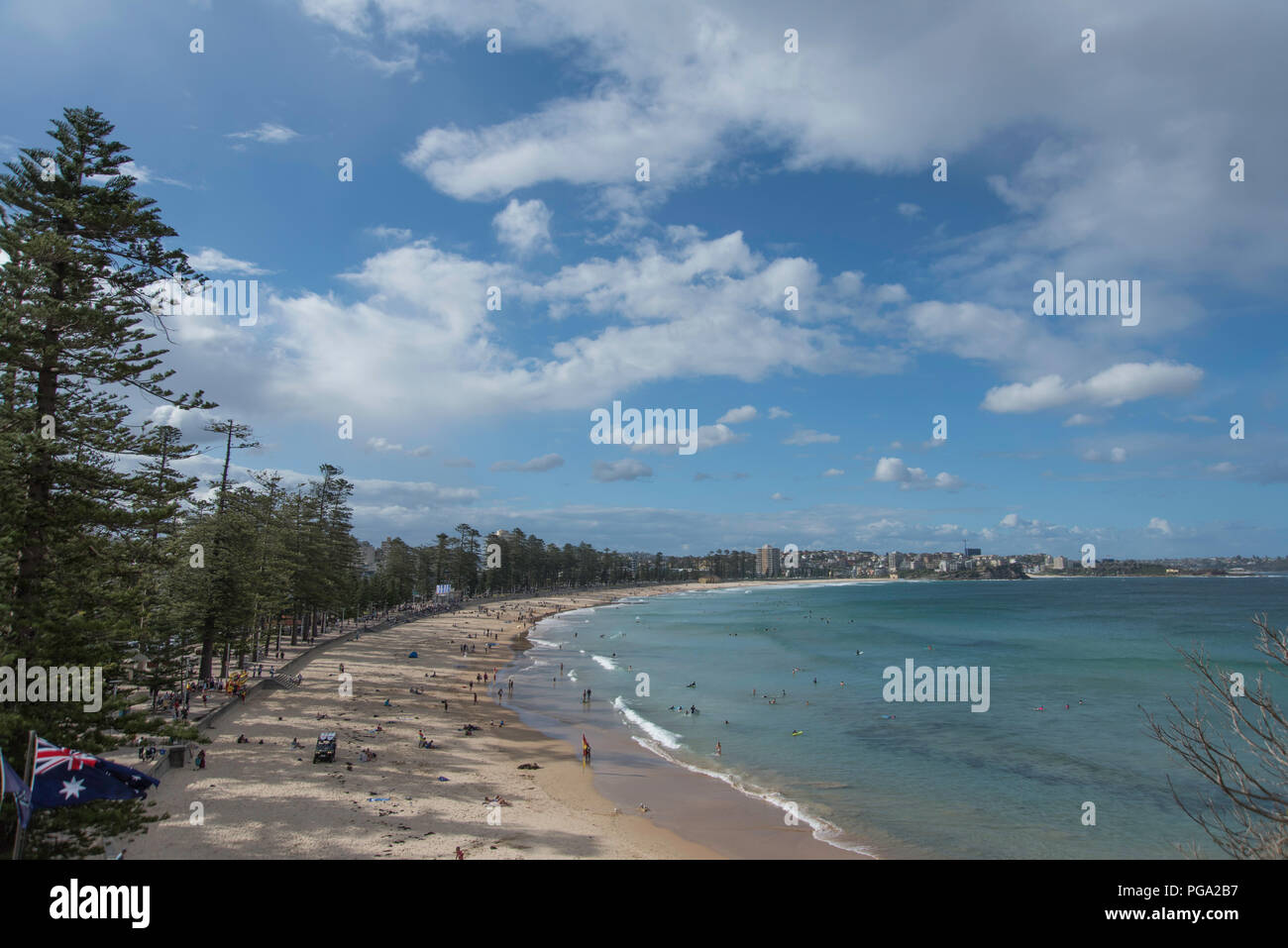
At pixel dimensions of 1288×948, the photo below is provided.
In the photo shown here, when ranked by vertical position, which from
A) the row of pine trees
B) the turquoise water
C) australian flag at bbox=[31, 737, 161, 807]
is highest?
the row of pine trees

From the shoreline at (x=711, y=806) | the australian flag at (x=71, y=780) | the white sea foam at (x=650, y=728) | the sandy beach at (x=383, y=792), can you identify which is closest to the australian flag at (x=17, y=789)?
the australian flag at (x=71, y=780)

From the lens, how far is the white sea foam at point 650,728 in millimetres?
28422

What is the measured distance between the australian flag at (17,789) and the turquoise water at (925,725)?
1604 cm

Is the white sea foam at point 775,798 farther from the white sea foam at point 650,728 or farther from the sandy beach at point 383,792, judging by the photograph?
the sandy beach at point 383,792

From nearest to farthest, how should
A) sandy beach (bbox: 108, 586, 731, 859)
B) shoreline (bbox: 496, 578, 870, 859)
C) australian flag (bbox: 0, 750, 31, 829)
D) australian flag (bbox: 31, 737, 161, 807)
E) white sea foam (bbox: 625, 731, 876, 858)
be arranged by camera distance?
australian flag (bbox: 0, 750, 31, 829) < australian flag (bbox: 31, 737, 161, 807) < sandy beach (bbox: 108, 586, 731, 859) < shoreline (bbox: 496, 578, 870, 859) < white sea foam (bbox: 625, 731, 876, 858)

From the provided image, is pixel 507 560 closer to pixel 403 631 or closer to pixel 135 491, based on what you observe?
pixel 403 631

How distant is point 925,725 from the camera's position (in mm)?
31734

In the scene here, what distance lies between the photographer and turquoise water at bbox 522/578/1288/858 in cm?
1936

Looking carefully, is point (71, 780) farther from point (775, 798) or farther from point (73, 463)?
point (775, 798)

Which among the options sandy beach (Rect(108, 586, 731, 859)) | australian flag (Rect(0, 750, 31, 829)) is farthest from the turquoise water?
australian flag (Rect(0, 750, 31, 829))

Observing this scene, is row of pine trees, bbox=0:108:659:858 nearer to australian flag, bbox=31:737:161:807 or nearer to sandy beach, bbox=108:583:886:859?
australian flag, bbox=31:737:161:807

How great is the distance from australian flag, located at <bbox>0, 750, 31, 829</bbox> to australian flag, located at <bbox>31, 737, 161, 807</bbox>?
20.1 inches

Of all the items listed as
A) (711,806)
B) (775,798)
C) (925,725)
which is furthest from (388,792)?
(925,725)

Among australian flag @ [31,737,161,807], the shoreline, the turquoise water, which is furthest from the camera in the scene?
the turquoise water
